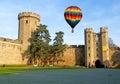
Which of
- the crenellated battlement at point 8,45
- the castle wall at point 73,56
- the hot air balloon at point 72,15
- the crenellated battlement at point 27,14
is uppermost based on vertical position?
the crenellated battlement at point 27,14

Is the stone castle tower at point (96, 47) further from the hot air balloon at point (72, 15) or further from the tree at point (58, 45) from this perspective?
the hot air balloon at point (72, 15)

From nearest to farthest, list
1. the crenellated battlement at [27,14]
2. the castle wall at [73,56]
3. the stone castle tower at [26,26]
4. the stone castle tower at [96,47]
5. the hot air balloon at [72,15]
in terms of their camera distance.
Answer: the hot air balloon at [72,15]
the stone castle tower at [26,26]
the crenellated battlement at [27,14]
the stone castle tower at [96,47]
the castle wall at [73,56]

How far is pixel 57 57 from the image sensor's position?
71.7 metres

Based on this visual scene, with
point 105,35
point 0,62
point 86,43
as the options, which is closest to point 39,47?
point 0,62

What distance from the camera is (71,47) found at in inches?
2985

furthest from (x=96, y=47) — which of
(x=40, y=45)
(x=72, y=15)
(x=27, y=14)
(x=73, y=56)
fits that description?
(x=72, y=15)

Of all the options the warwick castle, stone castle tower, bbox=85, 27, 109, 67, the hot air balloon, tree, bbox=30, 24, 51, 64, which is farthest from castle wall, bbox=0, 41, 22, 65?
the hot air balloon

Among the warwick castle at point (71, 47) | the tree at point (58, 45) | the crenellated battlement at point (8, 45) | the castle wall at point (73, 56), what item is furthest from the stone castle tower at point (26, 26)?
the castle wall at point (73, 56)

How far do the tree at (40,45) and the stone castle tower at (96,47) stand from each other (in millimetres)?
13673

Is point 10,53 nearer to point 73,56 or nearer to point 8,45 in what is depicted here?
point 8,45

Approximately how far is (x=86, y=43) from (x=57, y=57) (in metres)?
9.69

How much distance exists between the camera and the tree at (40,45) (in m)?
61.9

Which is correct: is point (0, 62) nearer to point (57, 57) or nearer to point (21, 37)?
point (21, 37)

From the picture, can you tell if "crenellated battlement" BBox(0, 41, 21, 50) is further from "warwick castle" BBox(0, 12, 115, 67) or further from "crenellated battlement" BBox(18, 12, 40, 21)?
"crenellated battlement" BBox(18, 12, 40, 21)
